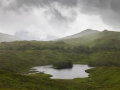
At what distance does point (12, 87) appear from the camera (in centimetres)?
9681

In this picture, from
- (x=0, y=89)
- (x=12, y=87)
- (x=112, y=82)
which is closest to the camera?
(x=0, y=89)

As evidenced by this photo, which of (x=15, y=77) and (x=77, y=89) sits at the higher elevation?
(x=15, y=77)

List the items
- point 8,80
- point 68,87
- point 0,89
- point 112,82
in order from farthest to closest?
point 112,82 < point 68,87 < point 8,80 < point 0,89

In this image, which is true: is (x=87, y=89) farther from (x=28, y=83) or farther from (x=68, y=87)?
(x=28, y=83)

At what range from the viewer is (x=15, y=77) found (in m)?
114

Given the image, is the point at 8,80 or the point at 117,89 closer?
the point at 117,89

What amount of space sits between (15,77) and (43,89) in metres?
22.0

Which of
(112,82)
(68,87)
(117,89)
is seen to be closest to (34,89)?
(68,87)

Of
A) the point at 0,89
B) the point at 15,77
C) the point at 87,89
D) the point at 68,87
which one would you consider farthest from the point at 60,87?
the point at 0,89

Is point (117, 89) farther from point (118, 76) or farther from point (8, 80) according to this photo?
point (8, 80)

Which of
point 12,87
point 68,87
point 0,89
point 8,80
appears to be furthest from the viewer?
point 68,87

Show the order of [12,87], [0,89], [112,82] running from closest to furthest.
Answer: [0,89] < [12,87] < [112,82]

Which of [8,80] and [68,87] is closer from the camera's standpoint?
[8,80]

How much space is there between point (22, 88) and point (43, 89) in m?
12.1
